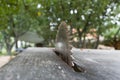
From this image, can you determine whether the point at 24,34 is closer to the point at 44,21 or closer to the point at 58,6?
the point at 44,21

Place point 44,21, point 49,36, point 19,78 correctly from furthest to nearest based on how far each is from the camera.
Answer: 1. point 49,36
2. point 44,21
3. point 19,78

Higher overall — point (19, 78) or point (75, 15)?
point (75, 15)

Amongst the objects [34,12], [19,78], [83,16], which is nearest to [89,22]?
[83,16]

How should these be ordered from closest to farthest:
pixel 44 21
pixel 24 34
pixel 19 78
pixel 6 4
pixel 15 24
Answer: pixel 19 78 < pixel 6 4 < pixel 44 21 < pixel 15 24 < pixel 24 34

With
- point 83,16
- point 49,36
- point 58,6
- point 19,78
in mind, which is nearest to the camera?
point 19,78

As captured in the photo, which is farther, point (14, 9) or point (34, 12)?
point (34, 12)

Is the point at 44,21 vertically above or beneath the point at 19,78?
above

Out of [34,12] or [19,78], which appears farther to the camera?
[34,12]

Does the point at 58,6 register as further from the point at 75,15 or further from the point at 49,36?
the point at 49,36

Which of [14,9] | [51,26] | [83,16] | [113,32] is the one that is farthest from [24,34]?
[14,9]

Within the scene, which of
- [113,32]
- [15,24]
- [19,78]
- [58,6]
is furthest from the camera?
[15,24]
